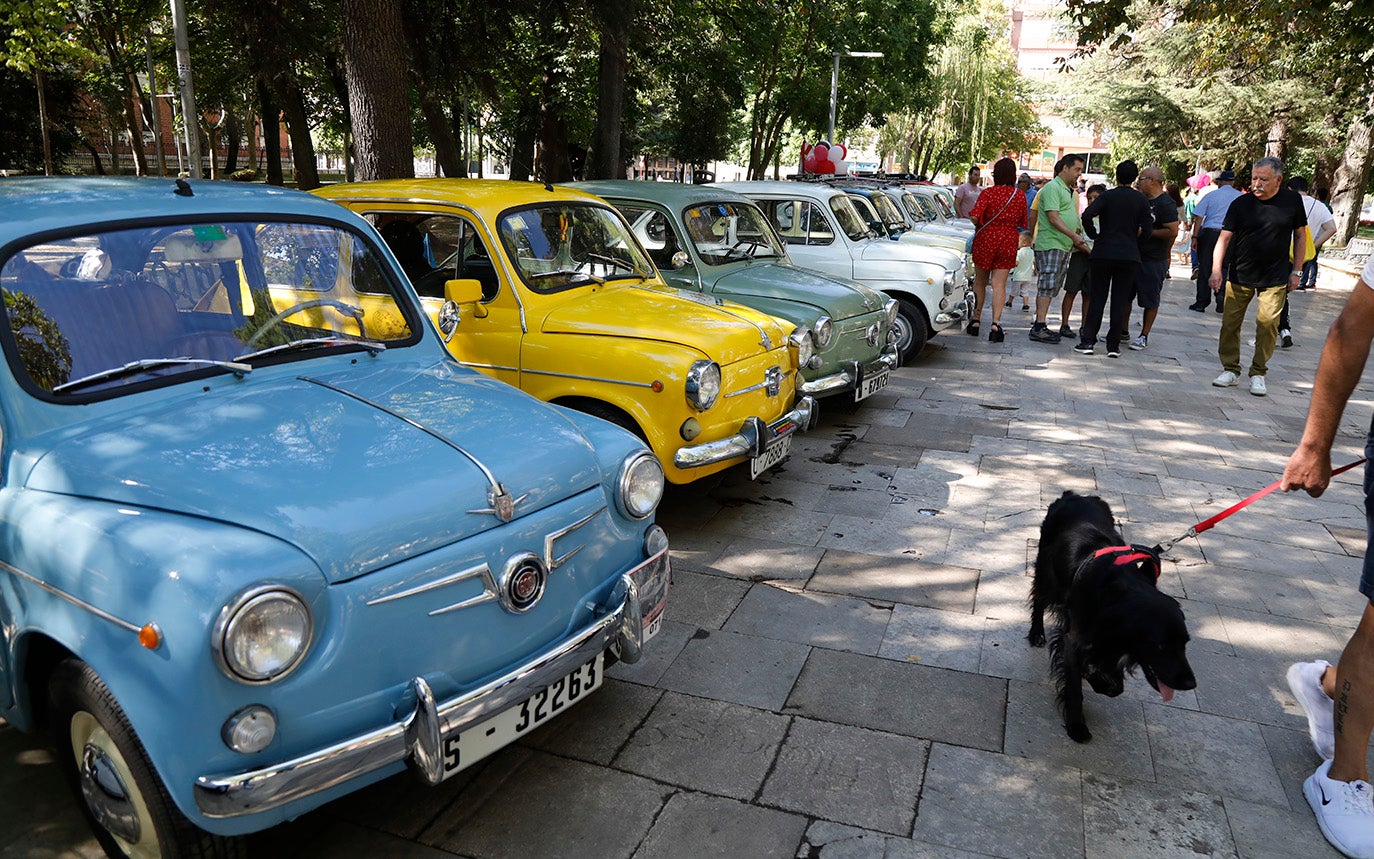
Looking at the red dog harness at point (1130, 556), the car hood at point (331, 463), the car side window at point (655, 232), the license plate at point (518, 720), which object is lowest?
the license plate at point (518, 720)

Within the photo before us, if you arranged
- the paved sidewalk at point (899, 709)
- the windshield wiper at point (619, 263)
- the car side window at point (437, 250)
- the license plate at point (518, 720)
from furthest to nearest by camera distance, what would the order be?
the windshield wiper at point (619, 263) < the car side window at point (437, 250) < the paved sidewalk at point (899, 709) < the license plate at point (518, 720)

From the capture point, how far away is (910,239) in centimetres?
1216

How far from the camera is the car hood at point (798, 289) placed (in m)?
7.45

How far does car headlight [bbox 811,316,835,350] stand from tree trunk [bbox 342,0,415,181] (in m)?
4.22

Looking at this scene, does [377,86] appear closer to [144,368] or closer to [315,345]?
[315,345]

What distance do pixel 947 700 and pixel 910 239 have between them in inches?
358

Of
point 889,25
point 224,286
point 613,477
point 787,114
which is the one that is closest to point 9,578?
point 224,286

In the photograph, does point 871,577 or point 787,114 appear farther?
point 787,114

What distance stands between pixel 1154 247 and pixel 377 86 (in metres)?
8.94

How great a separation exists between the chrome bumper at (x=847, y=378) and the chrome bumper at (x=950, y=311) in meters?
2.46

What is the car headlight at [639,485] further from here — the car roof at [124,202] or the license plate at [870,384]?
the license plate at [870,384]

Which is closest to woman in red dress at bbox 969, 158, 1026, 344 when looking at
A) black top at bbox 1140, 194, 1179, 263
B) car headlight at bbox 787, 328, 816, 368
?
black top at bbox 1140, 194, 1179, 263

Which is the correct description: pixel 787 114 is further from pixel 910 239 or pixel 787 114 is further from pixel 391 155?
pixel 391 155

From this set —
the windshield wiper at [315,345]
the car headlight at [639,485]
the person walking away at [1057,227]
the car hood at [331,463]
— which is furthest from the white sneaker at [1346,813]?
the person walking away at [1057,227]
